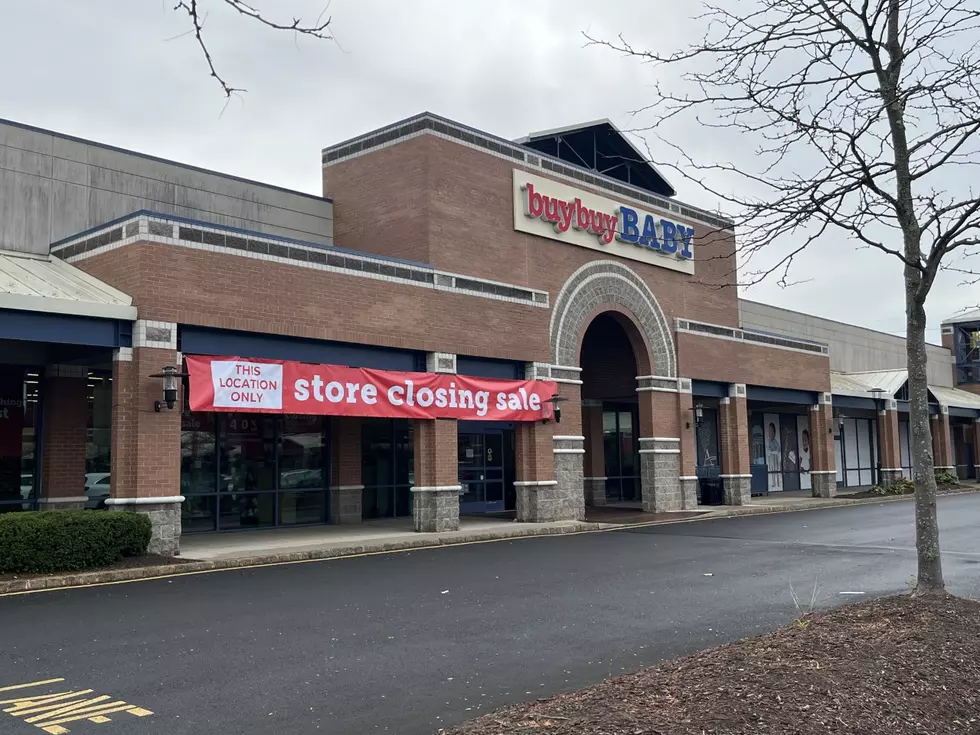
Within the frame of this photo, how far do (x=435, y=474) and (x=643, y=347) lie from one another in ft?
31.5

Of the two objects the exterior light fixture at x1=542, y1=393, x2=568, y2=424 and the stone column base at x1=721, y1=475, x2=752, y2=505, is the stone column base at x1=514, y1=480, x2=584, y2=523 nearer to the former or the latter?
the exterior light fixture at x1=542, y1=393, x2=568, y2=424

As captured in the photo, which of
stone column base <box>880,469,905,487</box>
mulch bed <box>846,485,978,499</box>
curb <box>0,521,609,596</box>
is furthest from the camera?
stone column base <box>880,469,905,487</box>

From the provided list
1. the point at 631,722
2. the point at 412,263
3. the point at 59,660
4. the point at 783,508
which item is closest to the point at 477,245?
the point at 412,263

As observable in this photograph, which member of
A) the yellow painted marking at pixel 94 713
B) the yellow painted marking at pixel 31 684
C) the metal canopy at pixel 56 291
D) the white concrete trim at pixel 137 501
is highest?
the metal canopy at pixel 56 291

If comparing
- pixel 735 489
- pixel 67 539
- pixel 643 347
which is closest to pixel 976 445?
pixel 735 489

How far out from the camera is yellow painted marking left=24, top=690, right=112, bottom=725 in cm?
681

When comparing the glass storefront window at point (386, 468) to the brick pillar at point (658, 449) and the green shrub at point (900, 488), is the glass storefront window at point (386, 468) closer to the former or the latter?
the brick pillar at point (658, 449)

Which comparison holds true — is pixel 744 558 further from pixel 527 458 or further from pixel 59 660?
pixel 59 660

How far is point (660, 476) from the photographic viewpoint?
28.3 m

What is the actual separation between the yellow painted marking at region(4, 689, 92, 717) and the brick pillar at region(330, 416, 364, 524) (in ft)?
51.7

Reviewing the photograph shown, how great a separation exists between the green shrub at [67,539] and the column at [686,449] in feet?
→ 58.3

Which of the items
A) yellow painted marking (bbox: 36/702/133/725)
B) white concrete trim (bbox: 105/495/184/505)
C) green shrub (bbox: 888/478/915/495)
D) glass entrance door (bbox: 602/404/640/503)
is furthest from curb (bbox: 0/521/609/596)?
green shrub (bbox: 888/478/915/495)

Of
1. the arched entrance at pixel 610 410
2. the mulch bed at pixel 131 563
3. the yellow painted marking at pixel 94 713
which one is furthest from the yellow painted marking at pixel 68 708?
the arched entrance at pixel 610 410

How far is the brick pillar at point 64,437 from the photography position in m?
18.8
